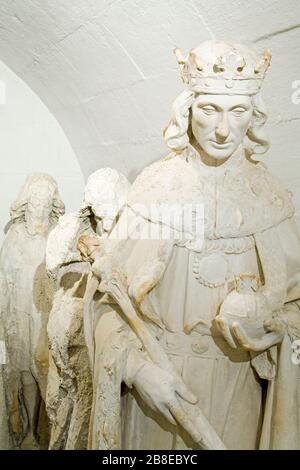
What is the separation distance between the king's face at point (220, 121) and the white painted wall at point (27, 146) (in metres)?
2.30

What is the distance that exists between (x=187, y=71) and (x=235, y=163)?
0.34 m

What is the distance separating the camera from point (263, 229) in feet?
7.64

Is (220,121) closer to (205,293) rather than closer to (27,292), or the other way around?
(205,293)

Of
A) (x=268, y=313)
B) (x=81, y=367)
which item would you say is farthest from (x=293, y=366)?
(x=81, y=367)

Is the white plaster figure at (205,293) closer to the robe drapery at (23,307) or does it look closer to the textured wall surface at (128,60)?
the textured wall surface at (128,60)

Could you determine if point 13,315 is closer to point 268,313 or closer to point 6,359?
point 6,359

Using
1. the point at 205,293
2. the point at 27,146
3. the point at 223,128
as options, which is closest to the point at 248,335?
the point at 205,293

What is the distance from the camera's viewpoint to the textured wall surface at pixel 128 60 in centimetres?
288

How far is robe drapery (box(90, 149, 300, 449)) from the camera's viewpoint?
2297 millimetres

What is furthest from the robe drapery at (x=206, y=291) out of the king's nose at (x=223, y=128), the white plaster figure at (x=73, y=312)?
the white plaster figure at (x=73, y=312)

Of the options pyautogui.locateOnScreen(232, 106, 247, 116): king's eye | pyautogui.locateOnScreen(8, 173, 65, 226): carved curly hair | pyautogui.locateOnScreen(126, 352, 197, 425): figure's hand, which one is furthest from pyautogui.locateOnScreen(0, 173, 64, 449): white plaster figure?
pyautogui.locateOnScreen(232, 106, 247, 116): king's eye

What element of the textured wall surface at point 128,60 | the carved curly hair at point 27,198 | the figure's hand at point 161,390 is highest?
the textured wall surface at point 128,60

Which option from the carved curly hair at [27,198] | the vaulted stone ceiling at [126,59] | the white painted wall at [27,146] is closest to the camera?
the vaulted stone ceiling at [126,59]

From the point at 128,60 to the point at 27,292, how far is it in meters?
1.38
